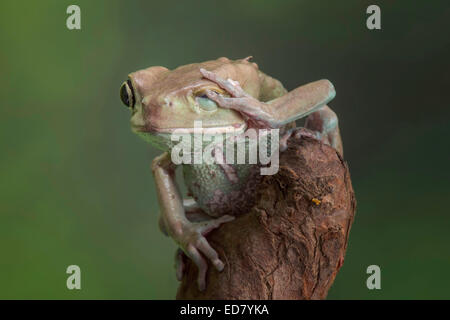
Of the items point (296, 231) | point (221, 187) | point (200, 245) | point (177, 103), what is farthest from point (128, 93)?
point (296, 231)

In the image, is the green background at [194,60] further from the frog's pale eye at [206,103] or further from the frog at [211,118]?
the frog's pale eye at [206,103]

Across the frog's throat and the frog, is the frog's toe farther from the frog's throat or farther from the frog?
the frog's throat

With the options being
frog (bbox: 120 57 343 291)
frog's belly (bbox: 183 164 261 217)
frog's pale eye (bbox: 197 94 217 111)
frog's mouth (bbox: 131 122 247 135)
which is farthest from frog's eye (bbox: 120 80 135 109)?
frog's belly (bbox: 183 164 261 217)

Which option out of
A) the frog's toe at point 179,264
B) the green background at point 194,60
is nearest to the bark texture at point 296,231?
the frog's toe at point 179,264

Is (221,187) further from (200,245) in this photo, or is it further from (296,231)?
(296,231)

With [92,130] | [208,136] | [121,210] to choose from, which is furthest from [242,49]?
[208,136]
